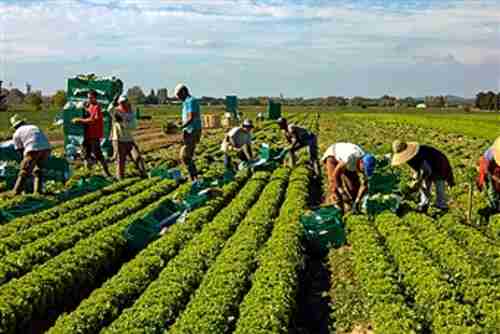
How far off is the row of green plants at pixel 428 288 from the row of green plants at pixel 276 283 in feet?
4.35

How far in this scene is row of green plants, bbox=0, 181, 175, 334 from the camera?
6696mm

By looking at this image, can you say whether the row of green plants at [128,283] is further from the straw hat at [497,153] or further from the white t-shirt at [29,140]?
the straw hat at [497,153]

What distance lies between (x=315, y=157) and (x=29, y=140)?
6.98 m

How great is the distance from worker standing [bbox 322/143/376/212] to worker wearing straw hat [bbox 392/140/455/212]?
1.65ft

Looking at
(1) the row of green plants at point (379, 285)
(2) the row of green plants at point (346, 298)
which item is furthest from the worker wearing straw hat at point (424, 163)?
(2) the row of green plants at point (346, 298)

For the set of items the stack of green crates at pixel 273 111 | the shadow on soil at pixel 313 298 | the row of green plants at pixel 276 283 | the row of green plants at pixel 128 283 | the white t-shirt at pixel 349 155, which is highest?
the white t-shirt at pixel 349 155

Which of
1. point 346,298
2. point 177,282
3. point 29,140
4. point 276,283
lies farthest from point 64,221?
point 346,298

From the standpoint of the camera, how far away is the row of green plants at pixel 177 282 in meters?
6.20

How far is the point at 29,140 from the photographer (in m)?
12.6

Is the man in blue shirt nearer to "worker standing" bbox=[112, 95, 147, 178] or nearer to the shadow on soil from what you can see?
"worker standing" bbox=[112, 95, 147, 178]

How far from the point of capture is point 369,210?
36.4 feet

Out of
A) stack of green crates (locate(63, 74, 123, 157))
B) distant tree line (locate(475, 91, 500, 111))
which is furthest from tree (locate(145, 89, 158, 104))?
stack of green crates (locate(63, 74, 123, 157))

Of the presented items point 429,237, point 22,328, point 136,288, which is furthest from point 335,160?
point 22,328

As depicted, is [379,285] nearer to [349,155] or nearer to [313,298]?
[313,298]
